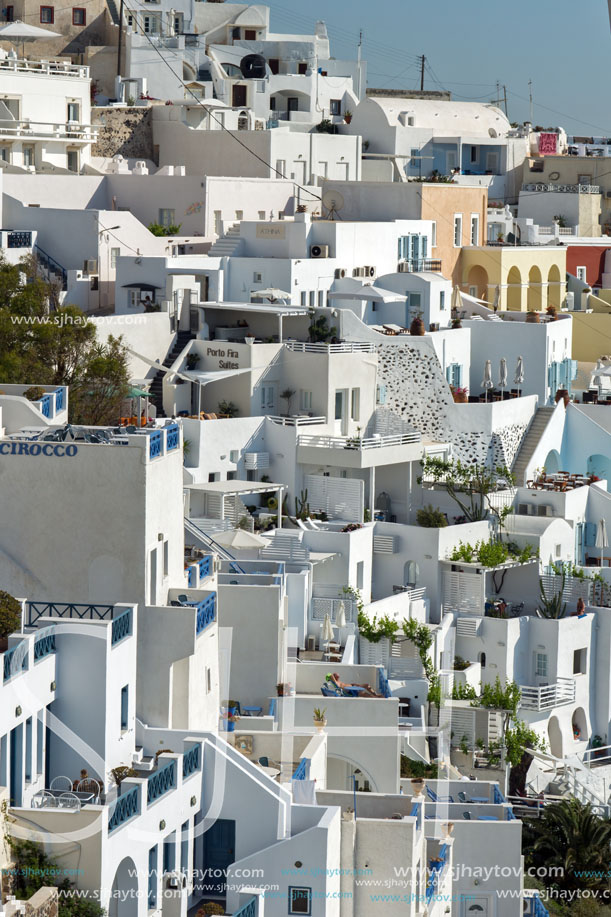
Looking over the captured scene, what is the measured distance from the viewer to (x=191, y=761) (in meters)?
22.8

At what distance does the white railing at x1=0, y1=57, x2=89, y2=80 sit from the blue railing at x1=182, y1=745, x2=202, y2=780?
3715cm

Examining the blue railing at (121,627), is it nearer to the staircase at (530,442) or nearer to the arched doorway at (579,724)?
the arched doorway at (579,724)

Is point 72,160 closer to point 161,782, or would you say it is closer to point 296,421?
point 296,421

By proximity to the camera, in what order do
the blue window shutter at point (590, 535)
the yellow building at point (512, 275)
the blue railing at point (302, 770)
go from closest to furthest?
1. the blue railing at point (302, 770)
2. the blue window shutter at point (590, 535)
3. the yellow building at point (512, 275)

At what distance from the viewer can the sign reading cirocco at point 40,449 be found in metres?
24.4

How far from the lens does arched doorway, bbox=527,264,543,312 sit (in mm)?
57750

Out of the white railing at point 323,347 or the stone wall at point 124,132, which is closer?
the white railing at point 323,347

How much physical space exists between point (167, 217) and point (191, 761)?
→ 108 ft

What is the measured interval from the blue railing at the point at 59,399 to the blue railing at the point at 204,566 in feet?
12.0

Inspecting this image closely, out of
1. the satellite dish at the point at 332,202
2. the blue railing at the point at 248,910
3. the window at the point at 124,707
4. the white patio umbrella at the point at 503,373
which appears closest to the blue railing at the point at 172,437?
the window at the point at 124,707

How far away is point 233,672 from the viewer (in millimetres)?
29656

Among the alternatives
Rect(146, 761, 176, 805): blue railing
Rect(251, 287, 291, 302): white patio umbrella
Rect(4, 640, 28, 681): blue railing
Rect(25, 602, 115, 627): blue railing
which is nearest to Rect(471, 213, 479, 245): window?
Rect(251, 287, 291, 302): white patio umbrella

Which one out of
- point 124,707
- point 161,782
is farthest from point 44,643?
point 124,707

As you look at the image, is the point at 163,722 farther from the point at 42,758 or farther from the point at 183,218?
the point at 183,218
